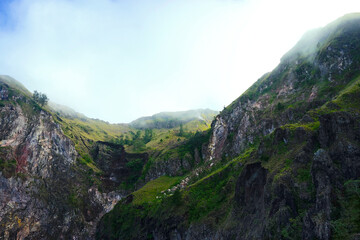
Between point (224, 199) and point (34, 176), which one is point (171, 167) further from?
point (34, 176)

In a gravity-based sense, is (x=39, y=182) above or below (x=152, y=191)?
above

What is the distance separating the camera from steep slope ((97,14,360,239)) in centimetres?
2634

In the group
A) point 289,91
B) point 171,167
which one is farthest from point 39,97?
point 289,91

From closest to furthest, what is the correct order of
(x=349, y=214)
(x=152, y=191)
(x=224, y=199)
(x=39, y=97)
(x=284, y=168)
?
(x=349, y=214) < (x=284, y=168) < (x=224, y=199) < (x=152, y=191) < (x=39, y=97)

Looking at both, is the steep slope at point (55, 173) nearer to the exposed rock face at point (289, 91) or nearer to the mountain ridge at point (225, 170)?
the mountain ridge at point (225, 170)

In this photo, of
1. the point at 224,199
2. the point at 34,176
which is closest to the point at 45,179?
the point at 34,176

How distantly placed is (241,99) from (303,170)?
80852 millimetres

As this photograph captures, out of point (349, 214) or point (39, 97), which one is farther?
point (39, 97)

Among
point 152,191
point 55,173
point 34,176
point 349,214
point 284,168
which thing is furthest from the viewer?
point 55,173

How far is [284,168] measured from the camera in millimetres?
34750

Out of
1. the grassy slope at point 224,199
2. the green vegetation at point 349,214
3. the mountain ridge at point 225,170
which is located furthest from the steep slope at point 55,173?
the green vegetation at point 349,214

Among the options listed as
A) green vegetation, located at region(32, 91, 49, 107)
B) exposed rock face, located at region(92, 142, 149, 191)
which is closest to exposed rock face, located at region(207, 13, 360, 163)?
exposed rock face, located at region(92, 142, 149, 191)

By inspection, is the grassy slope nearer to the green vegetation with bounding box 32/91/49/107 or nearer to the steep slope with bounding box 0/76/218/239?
the steep slope with bounding box 0/76/218/239

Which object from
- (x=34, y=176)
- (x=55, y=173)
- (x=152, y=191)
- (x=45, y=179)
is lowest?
(x=152, y=191)
